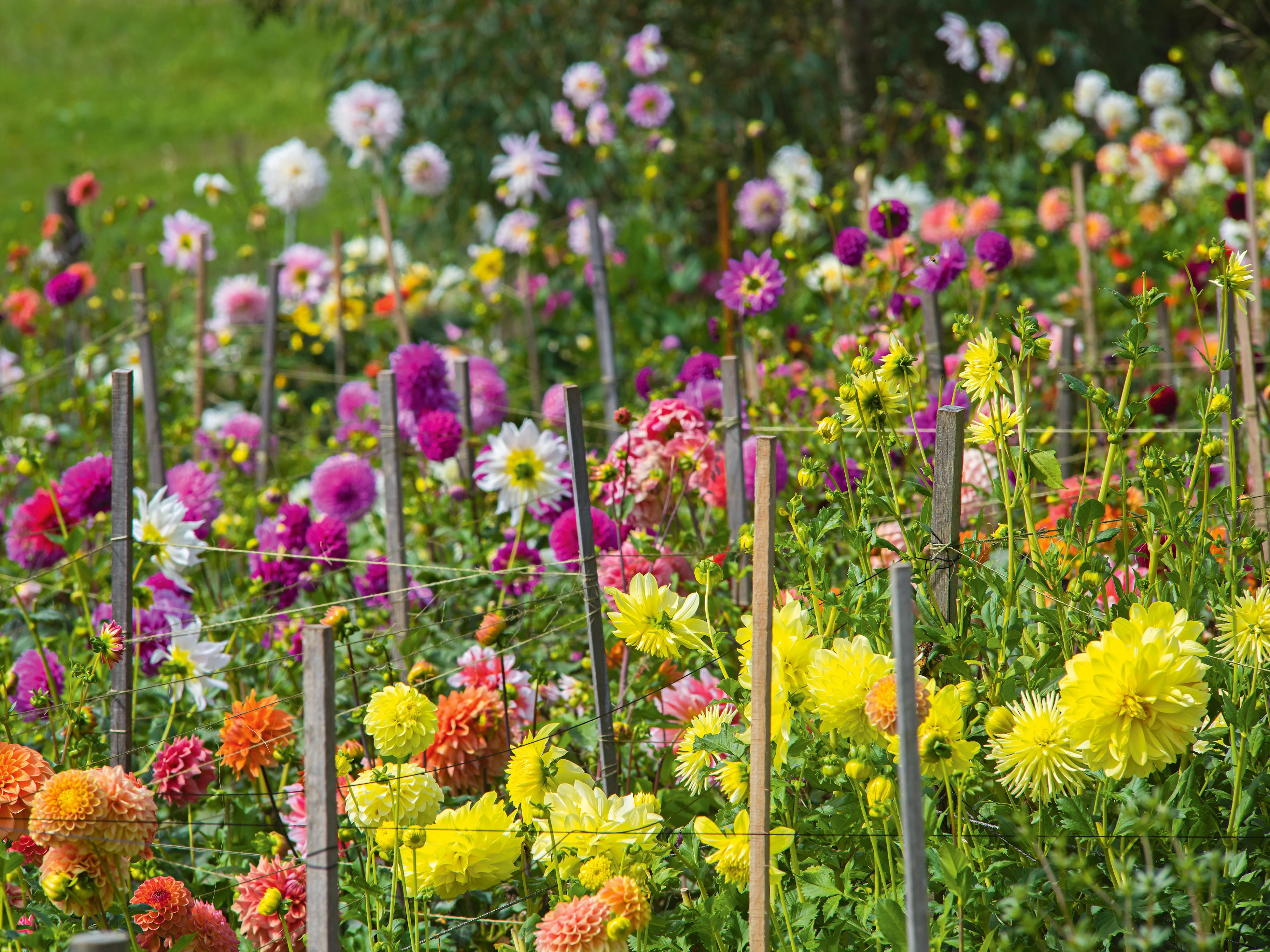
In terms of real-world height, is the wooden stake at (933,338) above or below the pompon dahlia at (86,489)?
above

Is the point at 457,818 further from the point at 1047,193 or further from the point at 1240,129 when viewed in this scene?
the point at 1240,129

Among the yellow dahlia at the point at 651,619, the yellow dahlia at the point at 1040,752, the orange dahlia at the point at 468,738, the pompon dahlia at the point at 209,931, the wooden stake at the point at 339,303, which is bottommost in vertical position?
the pompon dahlia at the point at 209,931

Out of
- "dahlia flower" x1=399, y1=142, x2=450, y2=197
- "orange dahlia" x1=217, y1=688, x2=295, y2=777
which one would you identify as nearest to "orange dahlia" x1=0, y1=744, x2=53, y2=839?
"orange dahlia" x1=217, y1=688, x2=295, y2=777

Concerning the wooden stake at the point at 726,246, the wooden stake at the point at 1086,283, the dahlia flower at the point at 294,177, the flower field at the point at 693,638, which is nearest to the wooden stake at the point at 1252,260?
the flower field at the point at 693,638

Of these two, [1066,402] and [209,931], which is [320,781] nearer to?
[209,931]

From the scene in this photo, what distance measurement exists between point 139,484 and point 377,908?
1.74 meters

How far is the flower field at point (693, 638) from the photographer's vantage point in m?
0.95

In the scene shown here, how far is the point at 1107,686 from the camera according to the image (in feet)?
2.85

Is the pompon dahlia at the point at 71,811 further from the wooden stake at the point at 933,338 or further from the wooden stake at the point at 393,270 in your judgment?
the wooden stake at the point at 393,270

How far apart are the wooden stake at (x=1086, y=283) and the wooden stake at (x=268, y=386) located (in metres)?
1.82

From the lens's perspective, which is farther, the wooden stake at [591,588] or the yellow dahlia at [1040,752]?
the wooden stake at [591,588]

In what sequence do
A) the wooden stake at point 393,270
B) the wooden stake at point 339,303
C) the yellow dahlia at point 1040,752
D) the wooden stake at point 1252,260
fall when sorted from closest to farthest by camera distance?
the yellow dahlia at point 1040,752 < the wooden stake at point 1252,260 < the wooden stake at point 393,270 < the wooden stake at point 339,303

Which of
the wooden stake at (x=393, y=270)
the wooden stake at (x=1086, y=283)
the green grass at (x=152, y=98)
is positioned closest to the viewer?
the wooden stake at (x=1086, y=283)

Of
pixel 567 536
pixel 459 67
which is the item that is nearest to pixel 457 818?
pixel 567 536
